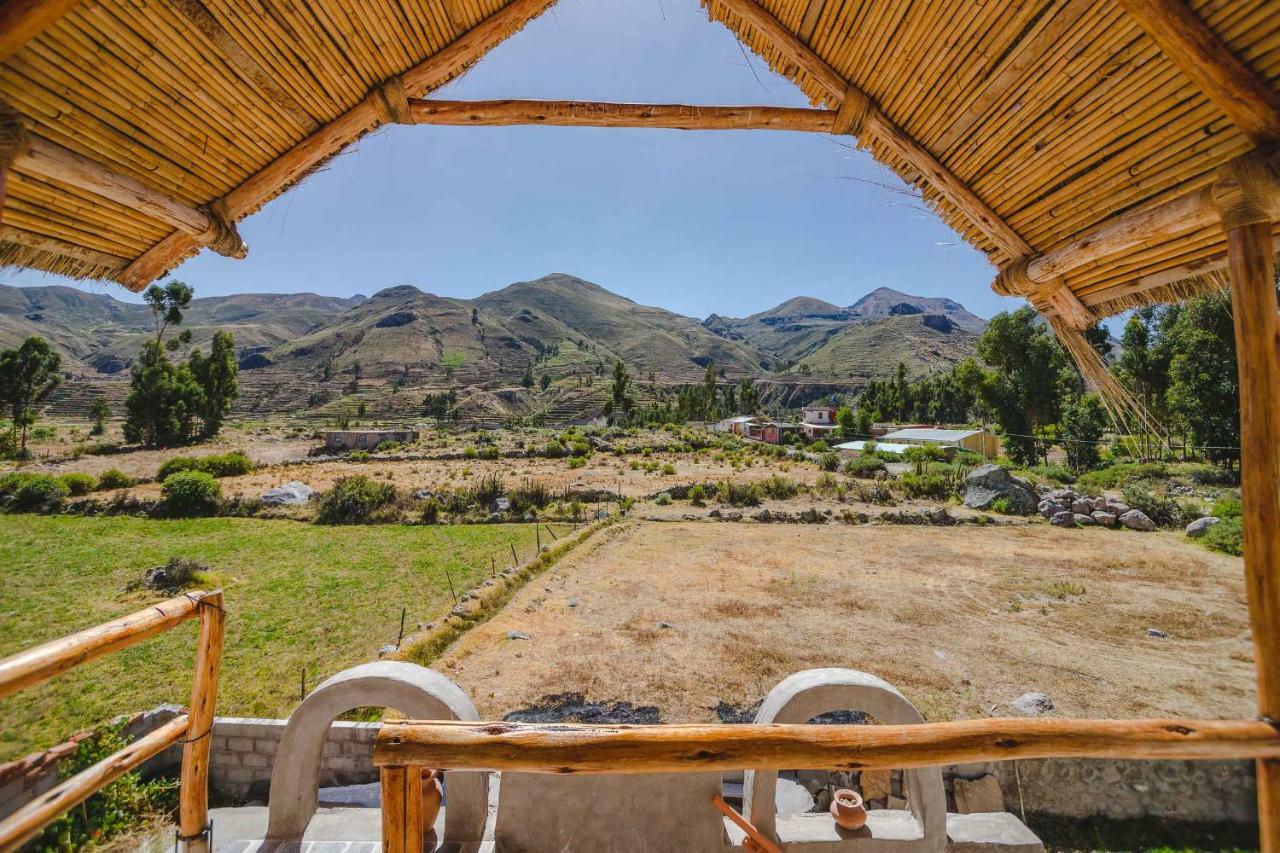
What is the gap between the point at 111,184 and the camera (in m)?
2.38

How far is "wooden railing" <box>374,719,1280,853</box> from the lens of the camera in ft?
Answer: 6.47

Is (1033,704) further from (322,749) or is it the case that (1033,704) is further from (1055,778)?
(322,749)

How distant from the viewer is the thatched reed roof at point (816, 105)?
6.81 feet

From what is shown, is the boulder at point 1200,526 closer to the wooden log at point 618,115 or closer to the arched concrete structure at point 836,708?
the arched concrete structure at point 836,708

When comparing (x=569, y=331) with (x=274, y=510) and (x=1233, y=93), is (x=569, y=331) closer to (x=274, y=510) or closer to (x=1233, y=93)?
(x=274, y=510)

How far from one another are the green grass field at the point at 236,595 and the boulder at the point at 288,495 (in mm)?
2149

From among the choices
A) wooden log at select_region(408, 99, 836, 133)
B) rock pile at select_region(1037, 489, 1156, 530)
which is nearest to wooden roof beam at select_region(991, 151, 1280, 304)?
wooden log at select_region(408, 99, 836, 133)

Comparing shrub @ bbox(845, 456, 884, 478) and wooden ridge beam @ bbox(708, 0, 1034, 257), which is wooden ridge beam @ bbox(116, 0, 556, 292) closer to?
wooden ridge beam @ bbox(708, 0, 1034, 257)

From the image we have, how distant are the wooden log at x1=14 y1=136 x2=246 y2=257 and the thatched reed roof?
0.01m

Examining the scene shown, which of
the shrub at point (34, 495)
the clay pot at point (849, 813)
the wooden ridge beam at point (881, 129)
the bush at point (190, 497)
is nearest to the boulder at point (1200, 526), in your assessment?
the wooden ridge beam at point (881, 129)

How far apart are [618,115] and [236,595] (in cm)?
1302

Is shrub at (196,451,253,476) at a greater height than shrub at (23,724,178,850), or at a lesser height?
greater

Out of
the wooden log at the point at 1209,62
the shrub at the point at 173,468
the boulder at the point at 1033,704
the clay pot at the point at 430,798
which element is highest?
the wooden log at the point at 1209,62

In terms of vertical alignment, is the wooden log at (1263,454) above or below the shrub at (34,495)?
above
